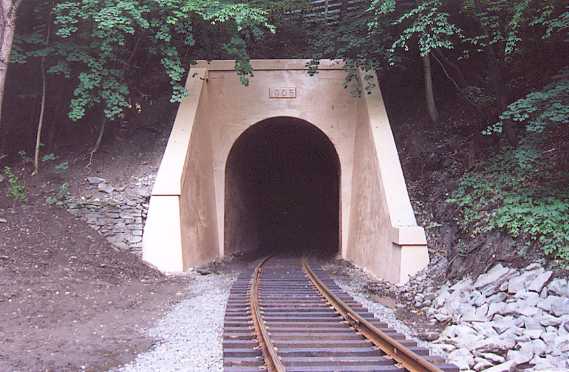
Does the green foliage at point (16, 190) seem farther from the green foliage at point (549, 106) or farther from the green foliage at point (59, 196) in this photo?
the green foliage at point (549, 106)

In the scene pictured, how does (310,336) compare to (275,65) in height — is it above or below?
below

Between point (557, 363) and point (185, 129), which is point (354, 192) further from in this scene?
point (557, 363)

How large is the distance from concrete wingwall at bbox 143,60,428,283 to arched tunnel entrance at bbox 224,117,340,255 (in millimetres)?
524

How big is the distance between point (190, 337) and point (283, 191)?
1967cm

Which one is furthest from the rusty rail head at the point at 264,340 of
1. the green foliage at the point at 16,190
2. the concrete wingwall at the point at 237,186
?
the green foliage at the point at 16,190

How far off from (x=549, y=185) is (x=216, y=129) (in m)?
9.15

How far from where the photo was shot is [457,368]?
4.39 meters

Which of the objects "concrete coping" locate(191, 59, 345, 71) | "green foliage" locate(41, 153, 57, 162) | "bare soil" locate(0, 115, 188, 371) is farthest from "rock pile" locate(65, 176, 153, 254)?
"concrete coping" locate(191, 59, 345, 71)

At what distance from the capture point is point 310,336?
18.5ft

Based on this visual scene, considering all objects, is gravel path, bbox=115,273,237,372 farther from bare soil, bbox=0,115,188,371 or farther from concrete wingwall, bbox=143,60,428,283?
concrete wingwall, bbox=143,60,428,283

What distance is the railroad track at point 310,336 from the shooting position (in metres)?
4.61

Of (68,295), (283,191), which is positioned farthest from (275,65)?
(283,191)

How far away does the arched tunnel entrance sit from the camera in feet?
53.0

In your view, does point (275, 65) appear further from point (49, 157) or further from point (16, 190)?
point (16, 190)
